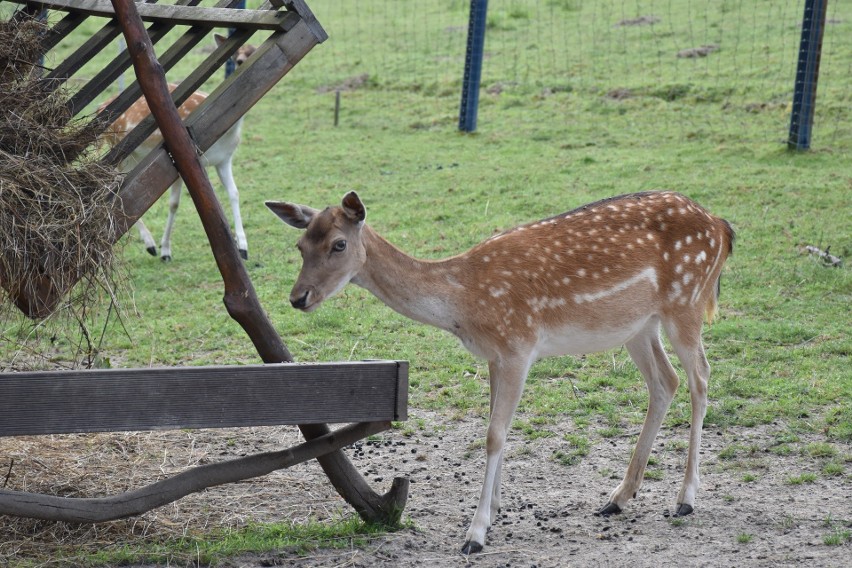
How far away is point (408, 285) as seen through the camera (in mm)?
5301

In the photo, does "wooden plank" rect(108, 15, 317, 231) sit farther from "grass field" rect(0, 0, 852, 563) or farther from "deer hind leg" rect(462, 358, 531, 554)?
"deer hind leg" rect(462, 358, 531, 554)

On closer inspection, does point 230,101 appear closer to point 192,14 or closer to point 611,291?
point 192,14

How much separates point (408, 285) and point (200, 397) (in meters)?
1.36

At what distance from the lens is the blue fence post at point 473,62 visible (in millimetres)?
13898

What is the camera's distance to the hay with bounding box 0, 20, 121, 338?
4492 mm

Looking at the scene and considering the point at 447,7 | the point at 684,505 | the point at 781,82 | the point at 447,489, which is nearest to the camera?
the point at 684,505

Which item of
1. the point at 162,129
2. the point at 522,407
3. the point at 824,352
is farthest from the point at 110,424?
the point at 824,352

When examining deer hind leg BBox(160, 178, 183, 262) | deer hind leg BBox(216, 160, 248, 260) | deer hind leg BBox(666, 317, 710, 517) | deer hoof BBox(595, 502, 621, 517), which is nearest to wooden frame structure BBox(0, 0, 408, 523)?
deer hoof BBox(595, 502, 621, 517)

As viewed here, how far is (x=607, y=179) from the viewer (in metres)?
11.4

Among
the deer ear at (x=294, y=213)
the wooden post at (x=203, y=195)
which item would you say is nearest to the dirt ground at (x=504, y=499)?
the wooden post at (x=203, y=195)

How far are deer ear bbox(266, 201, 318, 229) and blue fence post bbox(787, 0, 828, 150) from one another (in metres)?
7.99

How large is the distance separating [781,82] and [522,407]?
8492 millimetres

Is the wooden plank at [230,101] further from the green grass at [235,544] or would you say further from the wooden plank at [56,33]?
the green grass at [235,544]

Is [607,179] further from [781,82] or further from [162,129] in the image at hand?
[162,129]
